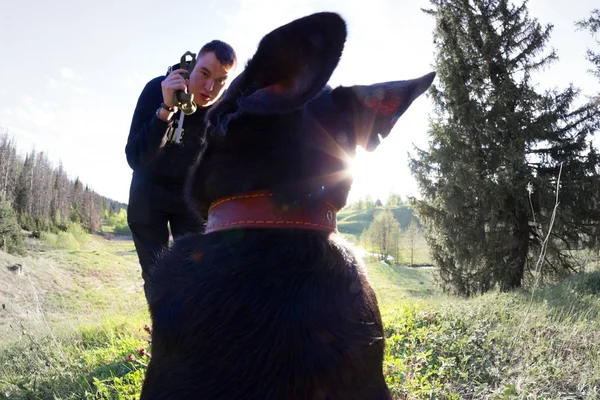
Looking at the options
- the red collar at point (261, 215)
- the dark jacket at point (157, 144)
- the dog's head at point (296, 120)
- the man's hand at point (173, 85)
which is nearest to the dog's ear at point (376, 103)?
the dog's head at point (296, 120)

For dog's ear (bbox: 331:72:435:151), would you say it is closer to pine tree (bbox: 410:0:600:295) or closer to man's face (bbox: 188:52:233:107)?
man's face (bbox: 188:52:233:107)

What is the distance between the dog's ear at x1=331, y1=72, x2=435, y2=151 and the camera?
1.28 metres

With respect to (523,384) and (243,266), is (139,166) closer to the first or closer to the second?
(243,266)

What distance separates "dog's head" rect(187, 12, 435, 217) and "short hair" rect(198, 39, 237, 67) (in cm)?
137

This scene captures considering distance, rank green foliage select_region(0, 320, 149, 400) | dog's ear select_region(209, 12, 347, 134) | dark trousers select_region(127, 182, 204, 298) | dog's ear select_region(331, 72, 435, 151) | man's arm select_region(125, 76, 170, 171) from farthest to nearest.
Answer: dark trousers select_region(127, 182, 204, 298), green foliage select_region(0, 320, 149, 400), man's arm select_region(125, 76, 170, 171), dog's ear select_region(331, 72, 435, 151), dog's ear select_region(209, 12, 347, 134)

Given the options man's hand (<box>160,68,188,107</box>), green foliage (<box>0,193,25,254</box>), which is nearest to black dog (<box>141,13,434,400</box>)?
man's hand (<box>160,68,188,107</box>)

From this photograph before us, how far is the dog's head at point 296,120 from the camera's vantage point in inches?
46.0

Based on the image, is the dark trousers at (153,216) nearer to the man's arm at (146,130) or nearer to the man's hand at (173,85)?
the man's arm at (146,130)

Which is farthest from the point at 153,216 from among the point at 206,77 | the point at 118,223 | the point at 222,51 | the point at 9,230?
the point at 118,223

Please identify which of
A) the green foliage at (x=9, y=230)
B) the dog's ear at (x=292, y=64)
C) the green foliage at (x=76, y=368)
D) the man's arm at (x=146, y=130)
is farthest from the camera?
the green foliage at (x=9, y=230)

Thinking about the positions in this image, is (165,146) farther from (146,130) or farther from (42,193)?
(42,193)

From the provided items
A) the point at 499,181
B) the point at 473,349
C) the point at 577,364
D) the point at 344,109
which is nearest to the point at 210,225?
the point at 344,109

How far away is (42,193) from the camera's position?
58.5m

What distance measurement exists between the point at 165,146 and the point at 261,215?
6.52ft
